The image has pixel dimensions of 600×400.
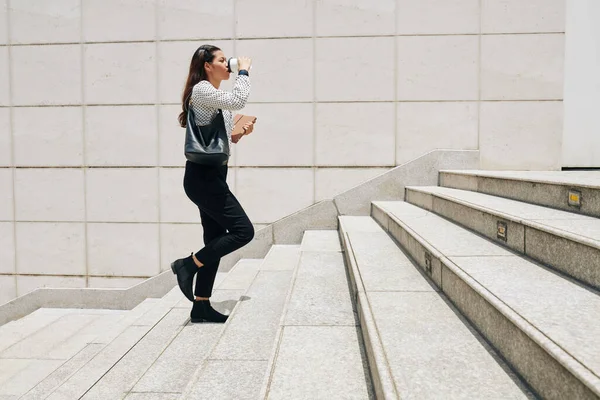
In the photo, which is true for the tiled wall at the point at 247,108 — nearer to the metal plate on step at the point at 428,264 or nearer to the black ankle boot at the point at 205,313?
the black ankle boot at the point at 205,313

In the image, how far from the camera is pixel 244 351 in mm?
2369

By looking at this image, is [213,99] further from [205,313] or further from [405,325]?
[405,325]

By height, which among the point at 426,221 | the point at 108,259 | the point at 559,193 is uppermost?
the point at 559,193

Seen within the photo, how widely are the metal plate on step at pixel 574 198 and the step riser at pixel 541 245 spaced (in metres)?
0.48

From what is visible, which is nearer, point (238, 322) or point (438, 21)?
point (238, 322)

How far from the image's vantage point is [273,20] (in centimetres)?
545

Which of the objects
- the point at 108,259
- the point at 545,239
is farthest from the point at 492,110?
the point at 108,259

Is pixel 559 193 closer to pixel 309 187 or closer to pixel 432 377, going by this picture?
pixel 432 377

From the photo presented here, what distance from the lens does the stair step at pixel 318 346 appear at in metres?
1.77

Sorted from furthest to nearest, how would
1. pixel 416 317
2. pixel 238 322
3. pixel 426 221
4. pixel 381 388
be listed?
pixel 426 221
pixel 238 322
pixel 416 317
pixel 381 388

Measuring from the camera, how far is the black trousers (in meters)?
2.88

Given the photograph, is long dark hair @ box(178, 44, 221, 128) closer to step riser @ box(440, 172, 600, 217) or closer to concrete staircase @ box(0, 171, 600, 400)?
concrete staircase @ box(0, 171, 600, 400)

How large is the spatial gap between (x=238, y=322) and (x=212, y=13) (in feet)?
13.8

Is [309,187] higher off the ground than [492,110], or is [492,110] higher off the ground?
[492,110]
